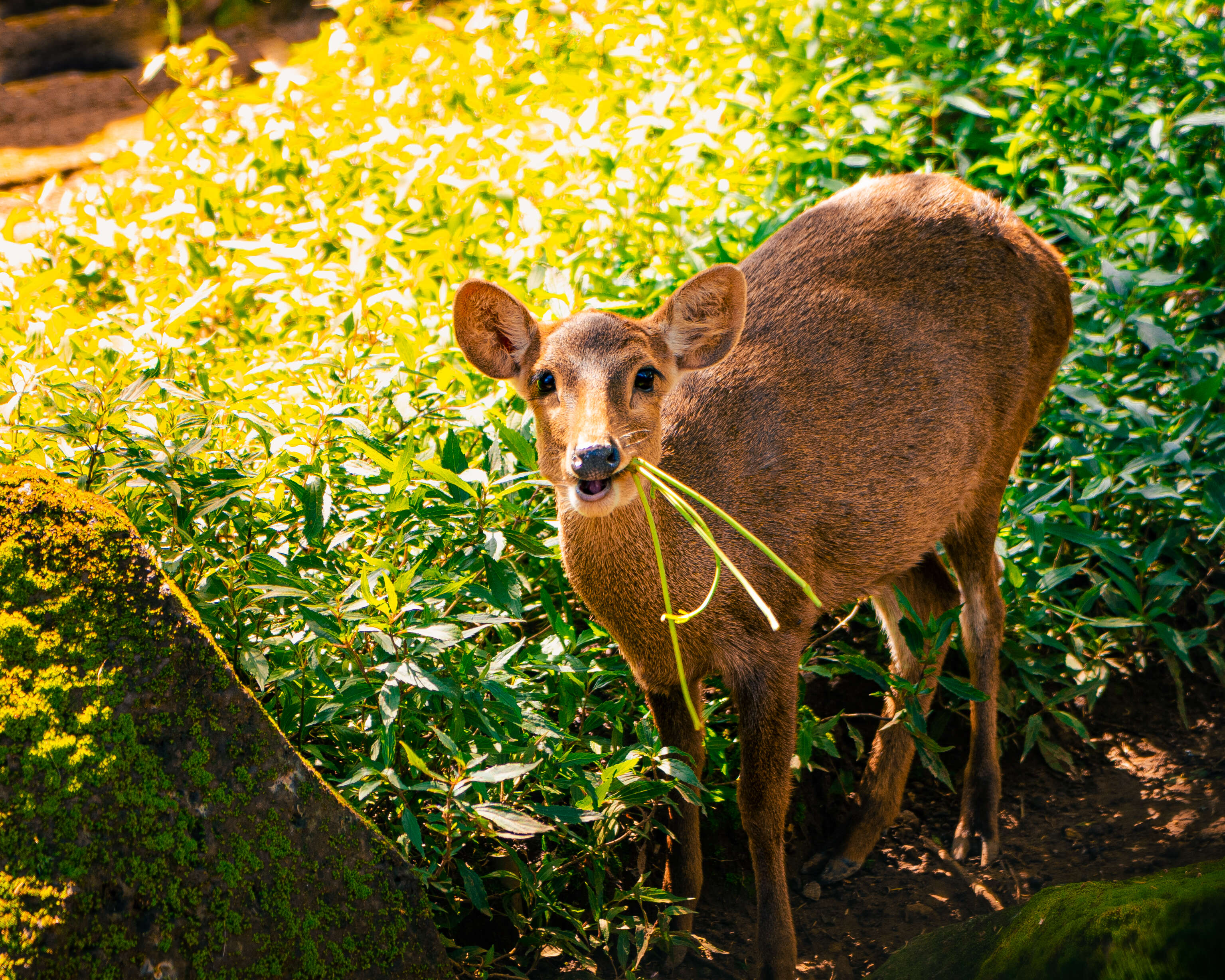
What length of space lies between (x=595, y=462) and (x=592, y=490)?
138 mm

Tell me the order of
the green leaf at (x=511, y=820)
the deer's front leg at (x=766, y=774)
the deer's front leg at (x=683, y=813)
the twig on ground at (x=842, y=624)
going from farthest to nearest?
the twig on ground at (x=842, y=624), the deer's front leg at (x=683, y=813), the deer's front leg at (x=766, y=774), the green leaf at (x=511, y=820)

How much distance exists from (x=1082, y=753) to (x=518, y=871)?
2.48 m

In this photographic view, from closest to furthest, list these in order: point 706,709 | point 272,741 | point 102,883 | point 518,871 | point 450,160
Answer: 1. point 102,883
2. point 272,741
3. point 518,871
4. point 706,709
5. point 450,160

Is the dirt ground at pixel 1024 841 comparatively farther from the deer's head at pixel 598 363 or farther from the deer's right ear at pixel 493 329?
the deer's right ear at pixel 493 329

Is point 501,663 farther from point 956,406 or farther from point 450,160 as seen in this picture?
point 450,160

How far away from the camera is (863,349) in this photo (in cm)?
385

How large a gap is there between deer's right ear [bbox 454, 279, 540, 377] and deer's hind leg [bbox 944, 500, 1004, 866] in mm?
1900

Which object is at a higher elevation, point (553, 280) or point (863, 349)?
point (553, 280)

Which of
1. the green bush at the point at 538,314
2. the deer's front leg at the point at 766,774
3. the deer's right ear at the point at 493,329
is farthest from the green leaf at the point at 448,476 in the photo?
the deer's front leg at the point at 766,774

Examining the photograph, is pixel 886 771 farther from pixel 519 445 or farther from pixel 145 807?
pixel 145 807

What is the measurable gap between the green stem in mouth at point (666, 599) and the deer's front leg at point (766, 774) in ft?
0.60

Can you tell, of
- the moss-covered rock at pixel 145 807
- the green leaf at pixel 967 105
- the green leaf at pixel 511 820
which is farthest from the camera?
the green leaf at pixel 967 105

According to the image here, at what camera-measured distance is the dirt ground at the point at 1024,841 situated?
364 cm

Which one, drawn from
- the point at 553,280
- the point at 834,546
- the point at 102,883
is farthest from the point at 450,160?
the point at 102,883
